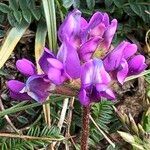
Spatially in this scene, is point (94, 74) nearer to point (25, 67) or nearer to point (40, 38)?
point (25, 67)

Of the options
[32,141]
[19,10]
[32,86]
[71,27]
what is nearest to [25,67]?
[32,86]

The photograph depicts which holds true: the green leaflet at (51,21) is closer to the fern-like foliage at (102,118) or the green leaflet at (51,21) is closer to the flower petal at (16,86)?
the fern-like foliage at (102,118)

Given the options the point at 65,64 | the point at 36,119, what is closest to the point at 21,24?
the point at 36,119

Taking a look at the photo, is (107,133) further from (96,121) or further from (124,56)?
(124,56)

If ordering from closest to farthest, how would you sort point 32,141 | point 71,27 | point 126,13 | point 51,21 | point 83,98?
point 83,98 → point 71,27 → point 32,141 → point 51,21 → point 126,13

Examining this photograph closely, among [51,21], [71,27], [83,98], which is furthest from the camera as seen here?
[51,21]

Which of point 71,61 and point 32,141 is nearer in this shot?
point 71,61

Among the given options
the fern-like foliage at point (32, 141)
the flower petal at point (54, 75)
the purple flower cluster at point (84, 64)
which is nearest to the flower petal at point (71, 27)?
the purple flower cluster at point (84, 64)

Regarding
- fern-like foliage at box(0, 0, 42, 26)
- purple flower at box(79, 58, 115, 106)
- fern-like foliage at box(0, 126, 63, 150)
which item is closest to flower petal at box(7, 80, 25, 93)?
purple flower at box(79, 58, 115, 106)

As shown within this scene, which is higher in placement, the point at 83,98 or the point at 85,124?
the point at 83,98
